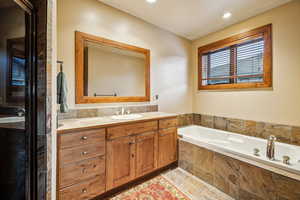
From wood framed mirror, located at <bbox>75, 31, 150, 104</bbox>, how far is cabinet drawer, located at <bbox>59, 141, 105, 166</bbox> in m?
0.71

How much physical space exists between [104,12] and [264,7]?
2.47m

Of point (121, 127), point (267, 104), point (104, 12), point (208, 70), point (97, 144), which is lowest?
point (97, 144)

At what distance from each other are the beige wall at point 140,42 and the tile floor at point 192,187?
1.22 m

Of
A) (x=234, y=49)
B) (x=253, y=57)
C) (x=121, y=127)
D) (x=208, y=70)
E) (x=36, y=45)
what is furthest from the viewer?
(x=208, y=70)

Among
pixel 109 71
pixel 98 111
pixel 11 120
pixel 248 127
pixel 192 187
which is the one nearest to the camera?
pixel 11 120

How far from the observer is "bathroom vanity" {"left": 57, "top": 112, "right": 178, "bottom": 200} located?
52.1 inches

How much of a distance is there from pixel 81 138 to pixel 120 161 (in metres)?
0.58

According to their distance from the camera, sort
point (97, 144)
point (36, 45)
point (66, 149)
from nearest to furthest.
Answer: point (36, 45), point (66, 149), point (97, 144)

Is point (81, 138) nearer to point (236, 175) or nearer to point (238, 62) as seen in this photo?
point (236, 175)

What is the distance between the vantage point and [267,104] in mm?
2217

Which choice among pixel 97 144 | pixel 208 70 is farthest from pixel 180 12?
pixel 97 144

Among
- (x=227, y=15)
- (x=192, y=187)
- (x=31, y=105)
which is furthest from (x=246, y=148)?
(x=31, y=105)

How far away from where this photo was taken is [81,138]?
139 centimetres

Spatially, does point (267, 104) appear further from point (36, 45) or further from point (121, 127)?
point (36, 45)
